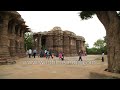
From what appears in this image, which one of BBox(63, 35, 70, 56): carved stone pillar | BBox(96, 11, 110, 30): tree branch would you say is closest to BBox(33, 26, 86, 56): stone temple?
BBox(63, 35, 70, 56): carved stone pillar

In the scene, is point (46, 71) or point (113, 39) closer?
point (113, 39)

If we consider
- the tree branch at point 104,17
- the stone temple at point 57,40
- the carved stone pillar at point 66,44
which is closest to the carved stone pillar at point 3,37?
the tree branch at point 104,17

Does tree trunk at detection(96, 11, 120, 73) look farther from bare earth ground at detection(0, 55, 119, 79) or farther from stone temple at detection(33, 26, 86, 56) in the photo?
stone temple at detection(33, 26, 86, 56)

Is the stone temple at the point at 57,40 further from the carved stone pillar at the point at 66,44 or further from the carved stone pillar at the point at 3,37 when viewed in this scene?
the carved stone pillar at the point at 3,37

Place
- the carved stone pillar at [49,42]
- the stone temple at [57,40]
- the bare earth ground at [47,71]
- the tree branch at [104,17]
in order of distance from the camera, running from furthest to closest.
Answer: the carved stone pillar at [49,42] < the stone temple at [57,40] < the tree branch at [104,17] < the bare earth ground at [47,71]

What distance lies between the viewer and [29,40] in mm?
49094

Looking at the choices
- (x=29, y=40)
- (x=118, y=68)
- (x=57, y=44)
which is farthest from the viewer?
(x=29, y=40)

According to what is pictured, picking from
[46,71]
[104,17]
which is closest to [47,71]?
[46,71]

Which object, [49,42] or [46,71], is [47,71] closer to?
[46,71]
